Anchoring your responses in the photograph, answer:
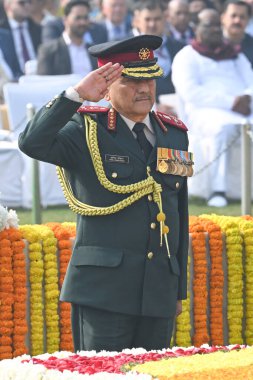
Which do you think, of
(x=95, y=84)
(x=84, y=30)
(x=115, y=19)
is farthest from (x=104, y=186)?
(x=115, y=19)

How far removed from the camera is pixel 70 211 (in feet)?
38.0

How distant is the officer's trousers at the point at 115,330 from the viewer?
5.07 m

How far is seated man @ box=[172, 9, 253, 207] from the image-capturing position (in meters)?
12.0

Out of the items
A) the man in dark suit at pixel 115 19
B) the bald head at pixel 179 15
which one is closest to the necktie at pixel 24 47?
the man in dark suit at pixel 115 19

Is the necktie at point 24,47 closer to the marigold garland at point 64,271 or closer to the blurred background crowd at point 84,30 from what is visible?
the blurred background crowd at point 84,30

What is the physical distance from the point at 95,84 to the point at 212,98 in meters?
7.54

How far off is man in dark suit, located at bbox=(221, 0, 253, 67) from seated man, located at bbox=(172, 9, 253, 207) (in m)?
1.16

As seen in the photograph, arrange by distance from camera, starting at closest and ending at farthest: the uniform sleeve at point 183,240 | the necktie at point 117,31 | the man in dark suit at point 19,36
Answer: the uniform sleeve at point 183,240
the man in dark suit at point 19,36
the necktie at point 117,31

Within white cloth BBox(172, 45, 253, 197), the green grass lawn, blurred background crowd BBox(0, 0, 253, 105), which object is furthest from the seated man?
blurred background crowd BBox(0, 0, 253, 105)

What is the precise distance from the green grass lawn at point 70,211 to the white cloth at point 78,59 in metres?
2.16

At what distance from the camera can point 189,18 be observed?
16.5 meters

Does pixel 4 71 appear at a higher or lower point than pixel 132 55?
higher

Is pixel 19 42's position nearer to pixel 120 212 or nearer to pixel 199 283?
pixel 199 283

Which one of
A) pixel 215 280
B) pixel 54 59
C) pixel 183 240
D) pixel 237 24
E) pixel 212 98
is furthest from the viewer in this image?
pixel 237 24
